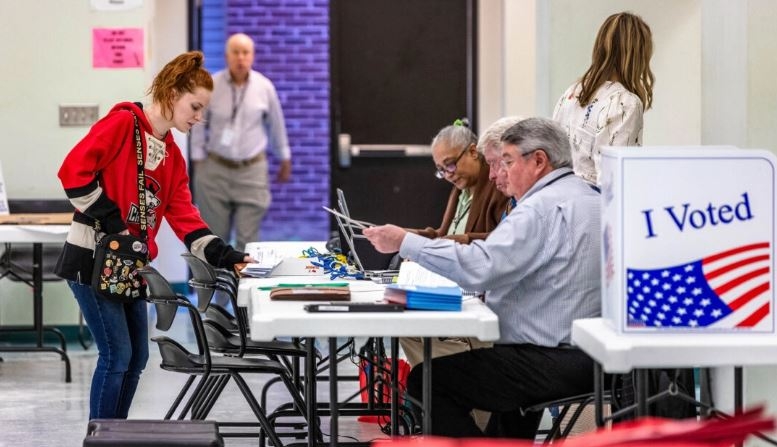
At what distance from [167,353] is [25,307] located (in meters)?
3.66

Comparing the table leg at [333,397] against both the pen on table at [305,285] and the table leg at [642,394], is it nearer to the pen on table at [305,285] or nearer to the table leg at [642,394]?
the pen on table at [305,285]

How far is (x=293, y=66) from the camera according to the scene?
13.8 m

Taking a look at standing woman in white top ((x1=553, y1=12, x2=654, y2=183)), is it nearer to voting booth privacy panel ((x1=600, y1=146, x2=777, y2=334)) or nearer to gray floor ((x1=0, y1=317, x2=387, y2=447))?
gray floor ((x1=0, y1=317, x2=387, y2=447))

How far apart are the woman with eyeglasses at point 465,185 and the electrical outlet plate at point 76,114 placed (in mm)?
3084

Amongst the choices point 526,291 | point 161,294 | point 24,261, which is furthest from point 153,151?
point 24,261

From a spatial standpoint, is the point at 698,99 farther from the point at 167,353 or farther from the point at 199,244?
the point at 167,353

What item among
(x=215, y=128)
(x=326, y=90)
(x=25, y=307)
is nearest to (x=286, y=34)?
(x=326, y=90)

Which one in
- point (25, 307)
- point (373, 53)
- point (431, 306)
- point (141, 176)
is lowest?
point (25, 307)

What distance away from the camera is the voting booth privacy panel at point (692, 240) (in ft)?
9.95

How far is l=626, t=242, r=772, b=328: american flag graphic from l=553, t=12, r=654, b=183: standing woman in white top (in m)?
1.67

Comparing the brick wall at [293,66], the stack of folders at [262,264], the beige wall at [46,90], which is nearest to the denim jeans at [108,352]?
the stack of folders at [262,264]

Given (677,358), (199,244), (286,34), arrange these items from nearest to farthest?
(677,358) < (199,244) < (286,34)

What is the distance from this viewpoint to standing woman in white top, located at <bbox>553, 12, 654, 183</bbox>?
4.78 m

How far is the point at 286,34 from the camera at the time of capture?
1375 cm
